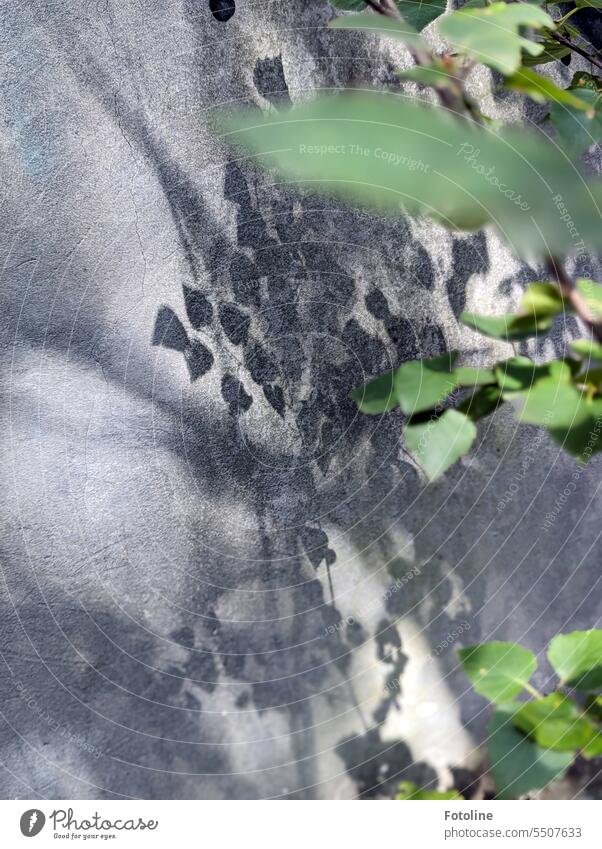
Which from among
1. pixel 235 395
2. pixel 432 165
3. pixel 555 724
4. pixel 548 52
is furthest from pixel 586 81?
pixel 432 165

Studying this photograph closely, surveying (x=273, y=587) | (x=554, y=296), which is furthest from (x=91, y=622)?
(x=554, y=296)

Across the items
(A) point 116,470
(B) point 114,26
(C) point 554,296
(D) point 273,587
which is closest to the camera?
(C) point 554,296

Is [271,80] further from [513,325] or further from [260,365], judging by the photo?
[513,325]

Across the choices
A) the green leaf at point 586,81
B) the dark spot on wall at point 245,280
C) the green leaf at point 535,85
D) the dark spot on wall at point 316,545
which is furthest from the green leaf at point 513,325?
the dark spot on wall at point 316,545

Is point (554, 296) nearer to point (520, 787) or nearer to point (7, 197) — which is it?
point (520, 787)

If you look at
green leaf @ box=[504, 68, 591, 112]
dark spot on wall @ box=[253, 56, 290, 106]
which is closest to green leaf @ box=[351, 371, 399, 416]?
green leaf @ box=[504, 68, 591, 112]
